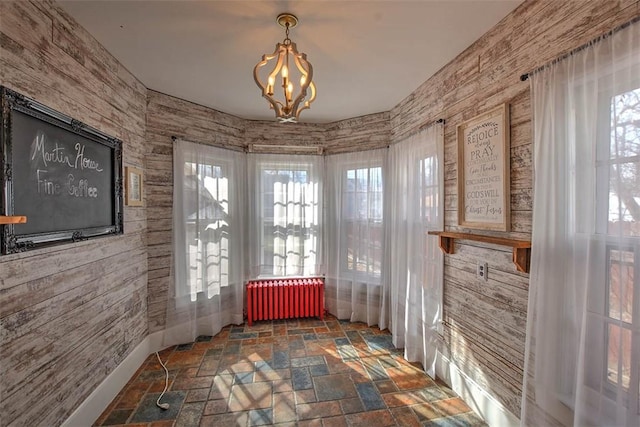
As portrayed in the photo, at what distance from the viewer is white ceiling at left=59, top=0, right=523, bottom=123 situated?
1.67 metres

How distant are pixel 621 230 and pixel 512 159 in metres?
0.70

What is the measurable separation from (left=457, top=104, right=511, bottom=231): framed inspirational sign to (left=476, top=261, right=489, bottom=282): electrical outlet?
0.26 metres

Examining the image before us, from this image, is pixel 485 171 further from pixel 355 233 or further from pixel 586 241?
pixel 355 233

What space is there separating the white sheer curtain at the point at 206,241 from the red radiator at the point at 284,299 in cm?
18

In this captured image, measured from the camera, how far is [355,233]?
354 centimetres

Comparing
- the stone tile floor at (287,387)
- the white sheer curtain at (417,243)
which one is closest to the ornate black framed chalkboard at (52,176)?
the stone tile floor at (287,387)

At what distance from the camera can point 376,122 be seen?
11.3 feet

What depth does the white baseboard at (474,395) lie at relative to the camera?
5.93 feet

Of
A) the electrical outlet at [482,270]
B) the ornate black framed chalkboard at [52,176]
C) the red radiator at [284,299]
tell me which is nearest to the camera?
the ornate black framed chalkboard at [52,176]

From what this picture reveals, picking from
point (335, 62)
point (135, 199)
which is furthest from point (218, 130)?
point (335, 62)

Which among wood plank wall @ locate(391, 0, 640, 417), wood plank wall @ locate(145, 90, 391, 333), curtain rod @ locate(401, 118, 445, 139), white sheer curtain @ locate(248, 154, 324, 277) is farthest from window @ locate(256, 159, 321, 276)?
Answer: wood plank wall @ locate(391, 0, 640, 417)

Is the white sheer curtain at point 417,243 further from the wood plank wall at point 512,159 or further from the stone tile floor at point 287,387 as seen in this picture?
the stone tile floor at point 287,387

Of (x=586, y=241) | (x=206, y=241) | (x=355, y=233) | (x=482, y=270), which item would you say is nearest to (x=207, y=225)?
(x=206, y=241)

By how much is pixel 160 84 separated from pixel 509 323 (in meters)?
3.52
